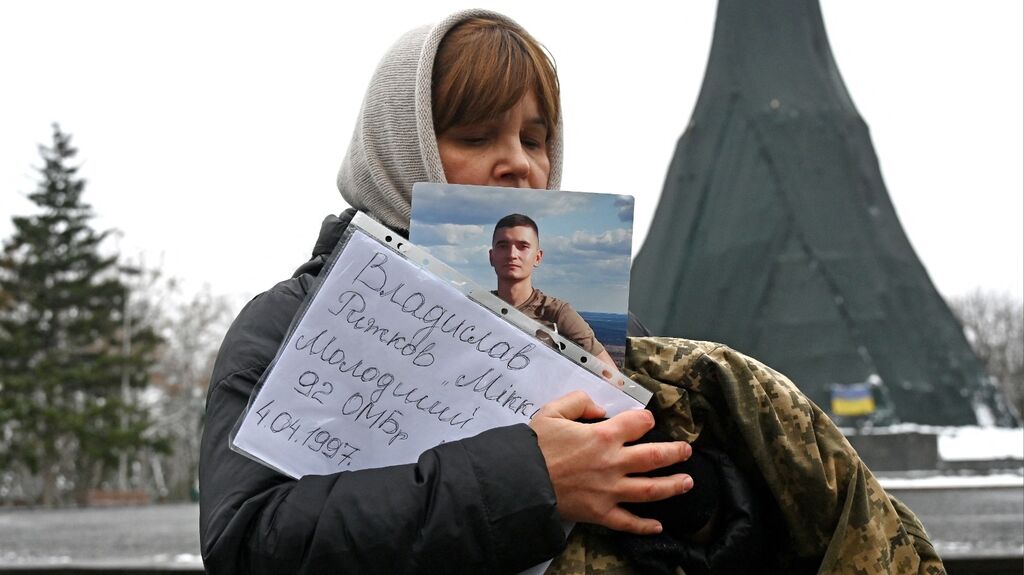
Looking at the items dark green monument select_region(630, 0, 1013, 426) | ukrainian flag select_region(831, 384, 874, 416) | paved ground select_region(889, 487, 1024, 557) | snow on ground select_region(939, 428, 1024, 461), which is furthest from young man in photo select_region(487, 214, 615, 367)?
dark green monument select_region(630, 0, 1013, 426)

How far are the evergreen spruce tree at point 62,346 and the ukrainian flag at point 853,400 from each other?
20.9 metres

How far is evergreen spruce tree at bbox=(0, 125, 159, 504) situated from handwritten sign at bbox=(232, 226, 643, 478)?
106 feet

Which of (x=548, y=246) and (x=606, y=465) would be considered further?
(x=548, y=246)

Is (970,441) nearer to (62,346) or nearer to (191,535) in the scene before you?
(191,535)

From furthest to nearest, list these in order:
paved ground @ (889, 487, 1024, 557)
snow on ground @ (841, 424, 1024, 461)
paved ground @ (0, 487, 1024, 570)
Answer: snow on ground @ (841, 424, 1024, 461)
paved ground @ (0, 487, 1024, 570)
paved ground @ (889, 487, 1024, 557)

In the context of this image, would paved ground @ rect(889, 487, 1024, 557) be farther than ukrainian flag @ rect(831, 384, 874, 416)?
No

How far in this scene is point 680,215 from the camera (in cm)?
1867

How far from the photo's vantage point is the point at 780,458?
3.82 ft

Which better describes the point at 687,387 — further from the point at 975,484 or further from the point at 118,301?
the point at 118,301

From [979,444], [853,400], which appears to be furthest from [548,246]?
[979,444]

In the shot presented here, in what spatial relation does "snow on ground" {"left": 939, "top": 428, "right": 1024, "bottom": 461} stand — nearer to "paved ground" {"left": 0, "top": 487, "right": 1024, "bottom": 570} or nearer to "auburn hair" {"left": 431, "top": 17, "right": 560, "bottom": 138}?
"paved ground" {"left": 0, "top": 487, "right": 1024, "bottom": 570}

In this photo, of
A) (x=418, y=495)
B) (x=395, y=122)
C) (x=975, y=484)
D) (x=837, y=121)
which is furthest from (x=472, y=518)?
(x=837, y=121)

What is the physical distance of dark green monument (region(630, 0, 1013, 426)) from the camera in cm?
1717

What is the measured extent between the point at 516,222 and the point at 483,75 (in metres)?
0.22
